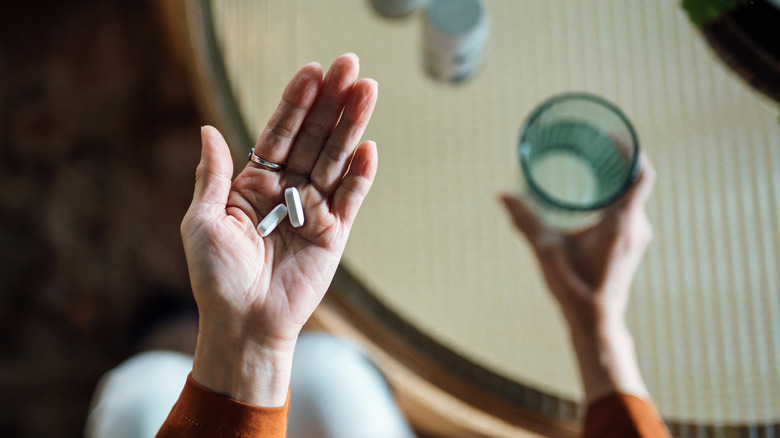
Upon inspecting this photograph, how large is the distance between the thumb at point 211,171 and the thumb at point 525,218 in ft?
1.06

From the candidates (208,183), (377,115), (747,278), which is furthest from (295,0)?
(747,278)

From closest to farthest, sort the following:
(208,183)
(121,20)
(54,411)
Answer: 1. (208,183)
2. (54,411)
3. (121,20)

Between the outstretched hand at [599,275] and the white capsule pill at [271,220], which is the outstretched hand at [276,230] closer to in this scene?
the white capsule pill at [271,220]

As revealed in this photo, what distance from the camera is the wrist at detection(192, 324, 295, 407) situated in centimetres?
55

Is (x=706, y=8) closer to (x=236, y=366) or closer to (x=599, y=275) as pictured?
(x=599, y=275)

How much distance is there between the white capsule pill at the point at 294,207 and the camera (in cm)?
56

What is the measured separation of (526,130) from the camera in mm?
615

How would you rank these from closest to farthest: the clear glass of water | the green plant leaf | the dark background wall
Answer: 1. the green plant leaf
2. the clear glass of water
3. the dark background wall

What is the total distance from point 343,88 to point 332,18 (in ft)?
0.78

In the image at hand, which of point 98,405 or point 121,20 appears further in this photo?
point 121,20

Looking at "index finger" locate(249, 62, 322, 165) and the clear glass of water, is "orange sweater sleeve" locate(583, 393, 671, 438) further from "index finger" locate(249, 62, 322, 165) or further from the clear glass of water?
"index finger" locate(249, 62, 322, 165)

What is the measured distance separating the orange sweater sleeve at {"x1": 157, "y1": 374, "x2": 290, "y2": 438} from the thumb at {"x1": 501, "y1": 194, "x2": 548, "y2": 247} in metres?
0.35

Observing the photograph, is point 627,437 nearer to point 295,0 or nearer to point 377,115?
point 377,115

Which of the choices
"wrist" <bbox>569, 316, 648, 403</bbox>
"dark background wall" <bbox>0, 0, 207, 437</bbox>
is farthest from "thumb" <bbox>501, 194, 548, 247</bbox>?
"dark background wall" <bbox>0, 0, 207, 437</bbox>
